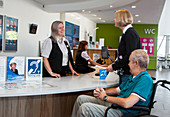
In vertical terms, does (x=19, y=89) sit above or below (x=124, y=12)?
below

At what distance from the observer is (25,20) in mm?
7445

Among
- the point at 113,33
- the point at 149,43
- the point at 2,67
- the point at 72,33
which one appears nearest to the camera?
the point at 2,67

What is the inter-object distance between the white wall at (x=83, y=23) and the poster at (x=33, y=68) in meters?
7.63

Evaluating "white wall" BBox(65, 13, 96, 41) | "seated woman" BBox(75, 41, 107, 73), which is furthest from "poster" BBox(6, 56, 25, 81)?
"white wall" BBox(65, 13, 96, 41)

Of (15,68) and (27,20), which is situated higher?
(27,20)

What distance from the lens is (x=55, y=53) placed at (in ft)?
10.3

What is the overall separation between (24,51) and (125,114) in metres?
6.12

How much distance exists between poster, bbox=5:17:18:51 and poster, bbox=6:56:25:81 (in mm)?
4214

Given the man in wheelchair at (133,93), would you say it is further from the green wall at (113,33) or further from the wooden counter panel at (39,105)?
the green wall at (113,33)

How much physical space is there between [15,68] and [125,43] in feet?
4.69

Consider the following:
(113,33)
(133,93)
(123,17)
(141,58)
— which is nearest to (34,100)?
(133,93)

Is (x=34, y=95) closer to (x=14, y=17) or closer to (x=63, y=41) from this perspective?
(x=63, y=41)

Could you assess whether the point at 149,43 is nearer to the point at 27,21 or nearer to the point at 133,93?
the point at 27,21

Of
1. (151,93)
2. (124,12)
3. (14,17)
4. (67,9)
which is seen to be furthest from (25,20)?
(151,93)
